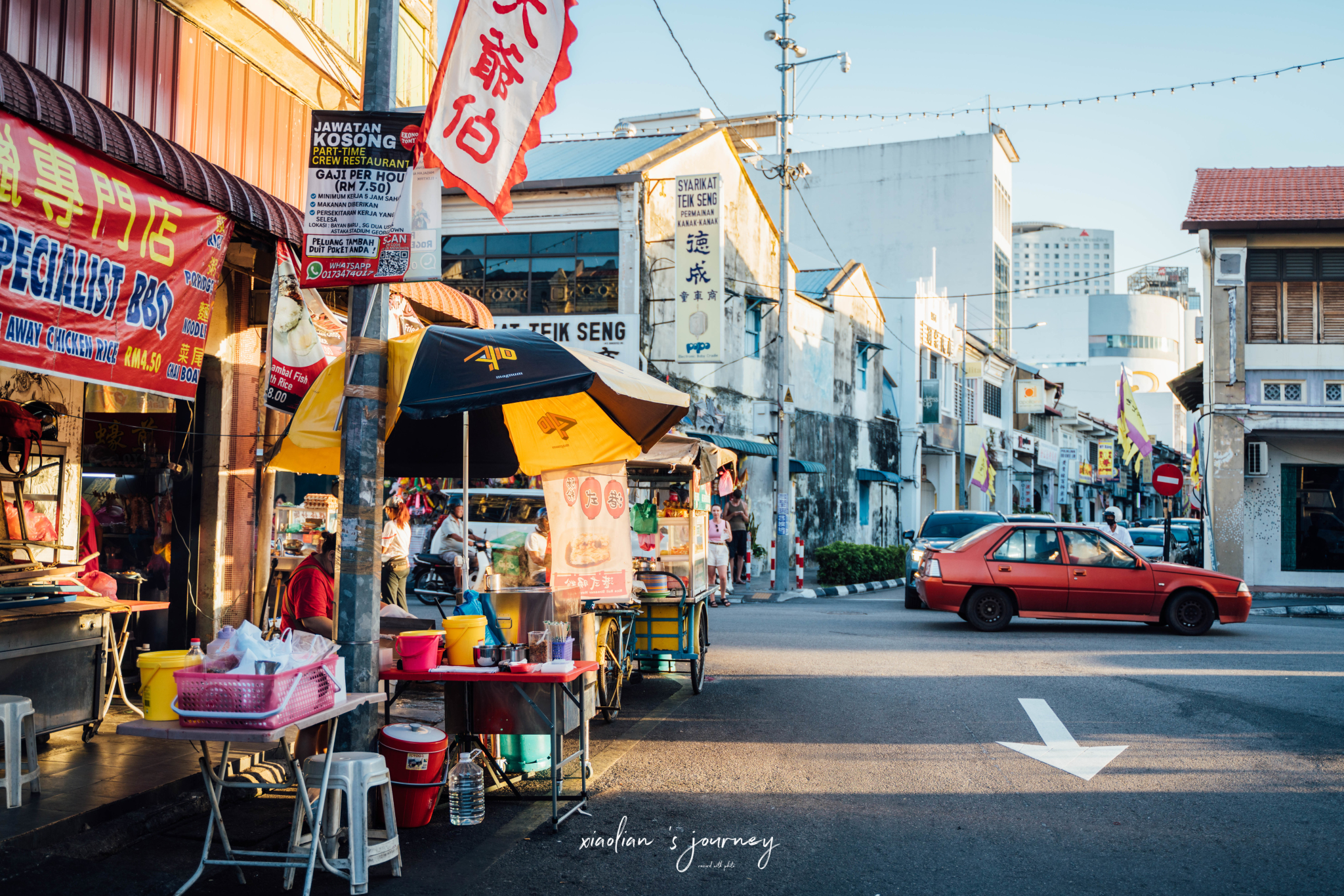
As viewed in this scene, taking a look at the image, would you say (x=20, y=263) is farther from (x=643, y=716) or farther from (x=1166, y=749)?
(x=1166, y=749)

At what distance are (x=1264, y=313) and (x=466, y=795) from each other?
74.9 feet

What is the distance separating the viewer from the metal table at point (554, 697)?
20.3ft

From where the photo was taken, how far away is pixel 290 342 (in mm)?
7801

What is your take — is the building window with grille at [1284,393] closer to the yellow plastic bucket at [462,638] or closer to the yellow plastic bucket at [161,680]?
the yellow plastic bucket at [462,638]

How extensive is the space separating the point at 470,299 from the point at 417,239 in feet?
21.9

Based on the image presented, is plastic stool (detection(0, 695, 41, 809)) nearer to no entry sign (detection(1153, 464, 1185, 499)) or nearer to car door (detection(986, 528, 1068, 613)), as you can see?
car door (detection(986, 528, 1068, 613))

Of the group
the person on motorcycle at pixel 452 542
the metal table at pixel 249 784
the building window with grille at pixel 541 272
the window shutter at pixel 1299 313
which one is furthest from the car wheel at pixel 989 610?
the window shutter at pixel 1299 313

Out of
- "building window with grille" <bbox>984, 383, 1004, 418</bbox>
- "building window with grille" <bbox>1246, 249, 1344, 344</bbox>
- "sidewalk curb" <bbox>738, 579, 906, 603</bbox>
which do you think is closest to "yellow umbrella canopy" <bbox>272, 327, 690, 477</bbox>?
"sidewalk curb" <bbox>738, 579, 906, 603</bbox>

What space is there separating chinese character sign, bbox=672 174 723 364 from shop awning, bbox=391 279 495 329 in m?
8.49

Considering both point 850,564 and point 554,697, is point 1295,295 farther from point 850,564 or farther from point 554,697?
point 554,697

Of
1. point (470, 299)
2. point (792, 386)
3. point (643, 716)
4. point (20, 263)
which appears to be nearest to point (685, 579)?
point (643, 716)

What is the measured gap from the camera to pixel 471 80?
6254mm

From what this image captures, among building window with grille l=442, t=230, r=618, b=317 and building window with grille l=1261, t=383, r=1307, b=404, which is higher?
building window with grille l=442, t=230, r=618, b=317

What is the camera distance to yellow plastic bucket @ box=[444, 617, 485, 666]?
21.6 ft
